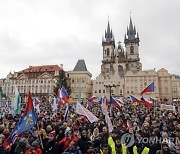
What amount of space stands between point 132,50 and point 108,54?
10.2 meters

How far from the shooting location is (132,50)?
3863 inches

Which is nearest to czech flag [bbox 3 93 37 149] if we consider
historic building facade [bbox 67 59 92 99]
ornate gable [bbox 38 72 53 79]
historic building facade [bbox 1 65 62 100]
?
historic building facade [bbox 1 65 62 100]

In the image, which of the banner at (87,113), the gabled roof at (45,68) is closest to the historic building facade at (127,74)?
the gabled roof at (45,68)

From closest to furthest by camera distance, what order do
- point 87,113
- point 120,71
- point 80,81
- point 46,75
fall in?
point 87,113, point 46,75, point 80,81, point 120,71

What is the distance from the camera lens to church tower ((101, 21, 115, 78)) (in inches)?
3715

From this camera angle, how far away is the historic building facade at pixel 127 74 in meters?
85.9

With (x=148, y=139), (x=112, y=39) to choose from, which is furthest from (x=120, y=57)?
(x=148, y=139)

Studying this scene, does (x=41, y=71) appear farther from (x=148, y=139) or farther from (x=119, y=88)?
(x=148, y=139)

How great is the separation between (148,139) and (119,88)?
80513 millimetres

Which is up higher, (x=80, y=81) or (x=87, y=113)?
(x=80, y=81)

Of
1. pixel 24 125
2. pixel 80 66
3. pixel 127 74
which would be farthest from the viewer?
pixel 80 66

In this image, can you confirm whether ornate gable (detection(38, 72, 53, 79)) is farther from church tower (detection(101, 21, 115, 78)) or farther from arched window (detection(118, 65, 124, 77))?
arched window (detection(118, 65, 124, 77))

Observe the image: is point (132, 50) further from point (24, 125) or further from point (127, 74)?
point (24, 125)

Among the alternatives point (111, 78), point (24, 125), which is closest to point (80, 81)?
point (111, 78)
